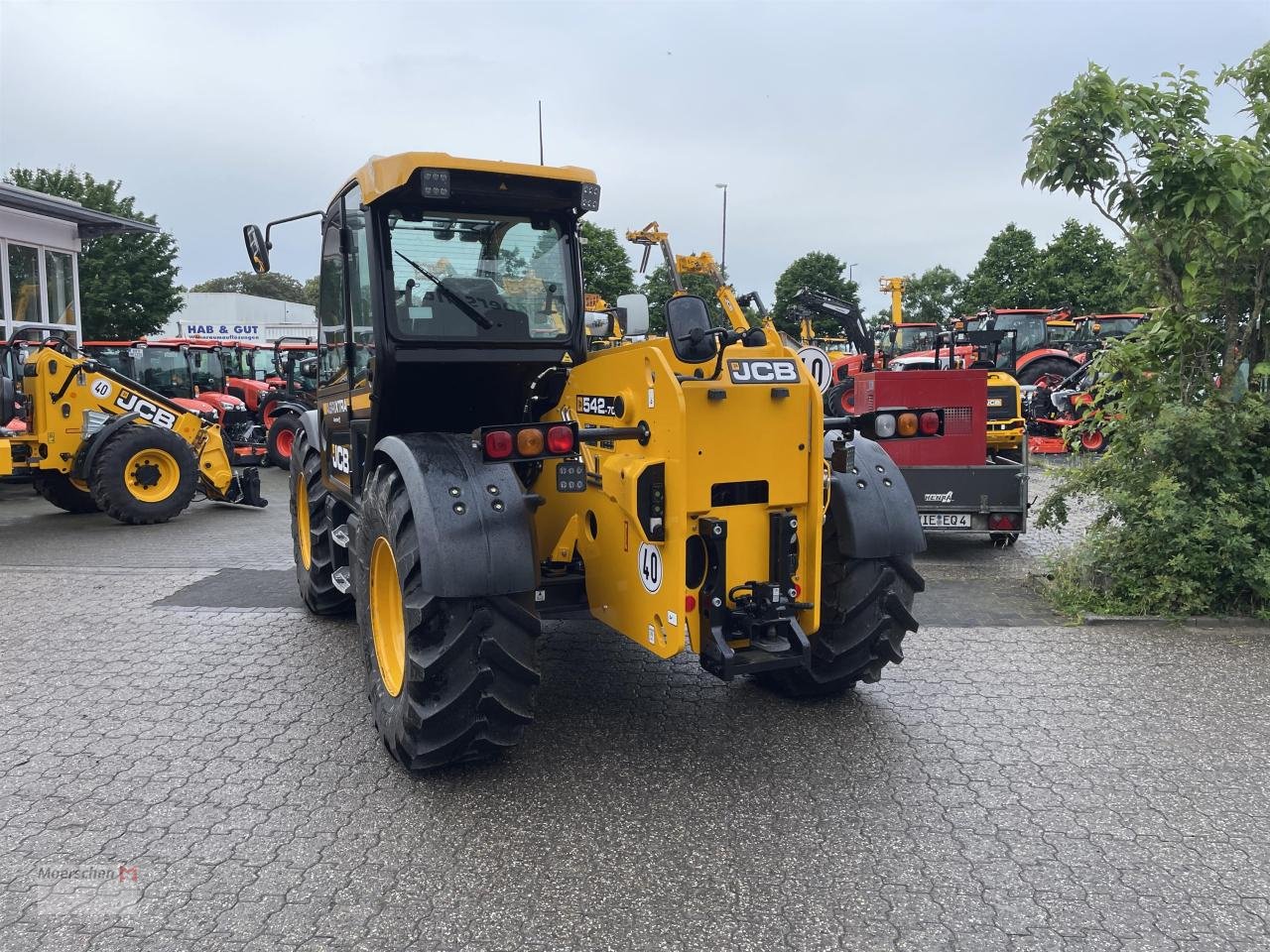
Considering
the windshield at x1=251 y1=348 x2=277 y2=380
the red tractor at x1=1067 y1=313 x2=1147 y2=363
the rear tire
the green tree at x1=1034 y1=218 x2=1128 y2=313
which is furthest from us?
the green tree at x1=1034 y1=218 x2=1128 y2=313

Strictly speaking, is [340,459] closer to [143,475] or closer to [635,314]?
[635,314]

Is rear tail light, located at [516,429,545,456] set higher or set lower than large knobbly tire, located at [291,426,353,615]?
higher

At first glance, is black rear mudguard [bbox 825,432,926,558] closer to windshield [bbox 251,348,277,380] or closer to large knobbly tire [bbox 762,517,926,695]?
large knobbly tire [bbox 762,517,926,695]

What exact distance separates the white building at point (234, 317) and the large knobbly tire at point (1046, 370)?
3165cm

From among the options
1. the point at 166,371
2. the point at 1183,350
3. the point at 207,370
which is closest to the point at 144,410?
the point at 166,371

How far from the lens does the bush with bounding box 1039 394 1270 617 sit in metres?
6.03

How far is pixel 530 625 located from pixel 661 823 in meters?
0.89

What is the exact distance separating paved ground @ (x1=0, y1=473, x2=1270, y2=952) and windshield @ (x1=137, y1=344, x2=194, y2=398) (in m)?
12.5

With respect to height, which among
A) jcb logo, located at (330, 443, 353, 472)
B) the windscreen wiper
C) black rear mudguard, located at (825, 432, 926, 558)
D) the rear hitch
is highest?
the windscreen wiper

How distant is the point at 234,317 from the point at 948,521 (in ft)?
149

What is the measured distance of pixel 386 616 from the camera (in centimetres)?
439

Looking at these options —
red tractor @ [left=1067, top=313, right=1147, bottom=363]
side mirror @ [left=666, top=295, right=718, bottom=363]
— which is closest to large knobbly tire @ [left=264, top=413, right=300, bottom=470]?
side mirror @ [left=666, top=295, right=718, bottom=363]

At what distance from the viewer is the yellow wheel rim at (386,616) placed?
166 inches

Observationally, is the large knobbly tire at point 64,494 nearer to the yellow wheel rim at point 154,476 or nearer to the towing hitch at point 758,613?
the yellow wheel rim at point 154,476
